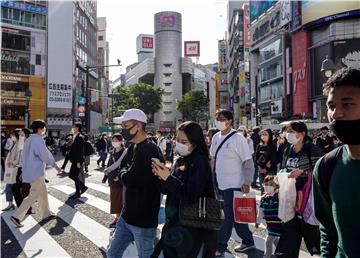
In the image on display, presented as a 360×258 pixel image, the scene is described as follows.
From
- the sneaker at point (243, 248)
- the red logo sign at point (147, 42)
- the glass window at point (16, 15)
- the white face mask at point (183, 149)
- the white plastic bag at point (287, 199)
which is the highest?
the red logo sign at point (147, 42)

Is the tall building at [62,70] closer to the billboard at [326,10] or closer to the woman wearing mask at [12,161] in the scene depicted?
the billboard at [326,10]

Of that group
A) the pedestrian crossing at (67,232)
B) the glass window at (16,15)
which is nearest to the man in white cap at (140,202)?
the pedestrian crossing at (67,232)

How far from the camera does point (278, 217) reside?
4453 mm

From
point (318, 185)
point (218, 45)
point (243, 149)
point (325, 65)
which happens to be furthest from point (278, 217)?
point (218, 45)

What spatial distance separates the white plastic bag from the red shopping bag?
2.88 ft

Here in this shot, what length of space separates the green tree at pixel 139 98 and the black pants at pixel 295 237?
211 feet

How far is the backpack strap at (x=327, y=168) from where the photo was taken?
6.62ft

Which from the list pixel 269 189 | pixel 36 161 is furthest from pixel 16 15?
pixel 269 189

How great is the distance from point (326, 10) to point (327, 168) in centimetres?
3918

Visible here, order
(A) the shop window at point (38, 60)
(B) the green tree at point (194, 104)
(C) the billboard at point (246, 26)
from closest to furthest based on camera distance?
1. (A) the shop window at point (38, 60)
2. (C) the billboard at point (246, 26)
3. (B) the green tree at point (194, 104)

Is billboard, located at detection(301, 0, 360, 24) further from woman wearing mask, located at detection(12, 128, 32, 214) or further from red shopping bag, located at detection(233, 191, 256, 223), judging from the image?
red shopping bag, located at detection(233, 191, 256, 223)

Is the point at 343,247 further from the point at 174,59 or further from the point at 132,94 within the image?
the point at 174,59

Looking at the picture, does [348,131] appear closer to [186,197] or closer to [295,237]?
[186,197]

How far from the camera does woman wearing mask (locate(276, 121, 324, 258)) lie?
4219 mm
